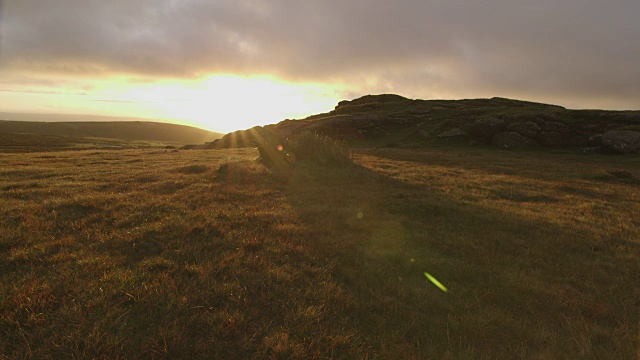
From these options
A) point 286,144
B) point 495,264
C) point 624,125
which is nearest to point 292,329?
point 495,264

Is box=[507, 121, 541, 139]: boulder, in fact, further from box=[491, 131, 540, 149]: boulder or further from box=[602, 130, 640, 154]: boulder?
box=[602, 130, 640, 154]: boulder

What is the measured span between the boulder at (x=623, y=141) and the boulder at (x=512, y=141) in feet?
26.6

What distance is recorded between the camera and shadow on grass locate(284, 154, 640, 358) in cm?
455

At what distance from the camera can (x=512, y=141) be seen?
159 ft

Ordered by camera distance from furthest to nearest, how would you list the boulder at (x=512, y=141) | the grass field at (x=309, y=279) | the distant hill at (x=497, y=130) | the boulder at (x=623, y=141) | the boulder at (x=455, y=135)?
the boulder at (x=455, y=135) → the boulder at (x=512, y=141) → the distant hill at (x=497, y=130) → the boulder at (x=623, y=141) → the grass field at (x=309, y=279)

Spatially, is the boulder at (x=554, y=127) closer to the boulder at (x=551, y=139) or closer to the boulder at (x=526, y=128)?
the boulder at (x=551, y=139)

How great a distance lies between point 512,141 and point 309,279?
173 ft

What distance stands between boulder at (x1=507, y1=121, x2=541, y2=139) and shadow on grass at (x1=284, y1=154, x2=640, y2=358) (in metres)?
46.0

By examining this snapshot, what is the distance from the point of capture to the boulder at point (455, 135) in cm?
5353

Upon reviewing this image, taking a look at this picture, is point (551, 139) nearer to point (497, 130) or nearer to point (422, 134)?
point (497, 130)

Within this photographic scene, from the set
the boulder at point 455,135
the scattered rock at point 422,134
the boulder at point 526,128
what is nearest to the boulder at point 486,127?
the boulder at point 455,135

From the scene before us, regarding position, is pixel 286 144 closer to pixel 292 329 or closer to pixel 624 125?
pixel 292 329

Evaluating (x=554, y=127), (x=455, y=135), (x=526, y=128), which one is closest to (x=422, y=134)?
(x=455, y=135)

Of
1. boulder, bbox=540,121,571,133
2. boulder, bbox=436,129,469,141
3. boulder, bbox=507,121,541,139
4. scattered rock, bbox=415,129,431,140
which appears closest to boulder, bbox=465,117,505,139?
boulder, bbox=436,129,469,141
